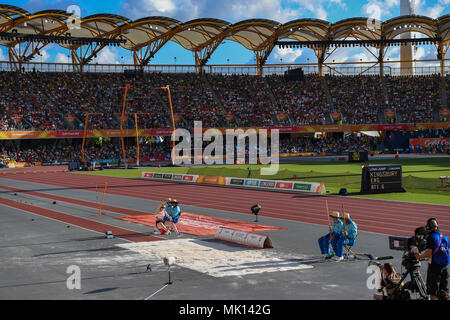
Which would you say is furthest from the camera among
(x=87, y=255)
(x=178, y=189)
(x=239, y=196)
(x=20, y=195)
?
(x=178, y=189)

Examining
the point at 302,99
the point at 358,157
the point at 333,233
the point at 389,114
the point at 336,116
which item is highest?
the point at 302,99

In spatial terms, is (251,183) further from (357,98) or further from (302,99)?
(357,98)

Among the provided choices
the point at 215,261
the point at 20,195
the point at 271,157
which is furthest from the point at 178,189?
the point at 271,157

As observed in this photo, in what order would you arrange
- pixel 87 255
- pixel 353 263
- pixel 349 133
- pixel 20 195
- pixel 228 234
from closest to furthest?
pixel 353 263, pixel 87 255, pixel 228 234, pixel 20 195, pixel 349 133

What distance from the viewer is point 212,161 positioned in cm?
6450

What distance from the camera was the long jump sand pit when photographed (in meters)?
12.7

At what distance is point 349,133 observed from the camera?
262ft

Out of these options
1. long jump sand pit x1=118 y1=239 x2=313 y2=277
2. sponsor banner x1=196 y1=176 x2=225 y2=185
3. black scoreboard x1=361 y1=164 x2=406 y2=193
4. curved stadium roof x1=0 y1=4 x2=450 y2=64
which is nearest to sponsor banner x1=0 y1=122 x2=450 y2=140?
curved stadium roof x1=0 y1=4 x2=450 y2=64

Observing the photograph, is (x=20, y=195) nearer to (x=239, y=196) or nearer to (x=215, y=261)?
(x=239, y=196)

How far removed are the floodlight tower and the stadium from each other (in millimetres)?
411

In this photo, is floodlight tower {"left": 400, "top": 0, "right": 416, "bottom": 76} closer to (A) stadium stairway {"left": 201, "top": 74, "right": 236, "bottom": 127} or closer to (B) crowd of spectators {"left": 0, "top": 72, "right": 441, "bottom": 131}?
(B) crowd of spectators {"left": 0, "top": 72, "right": 441, "bottom": 131}

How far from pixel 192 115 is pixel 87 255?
195 ft

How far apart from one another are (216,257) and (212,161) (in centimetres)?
5049

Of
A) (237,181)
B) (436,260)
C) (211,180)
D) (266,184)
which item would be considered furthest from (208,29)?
(436,260)
